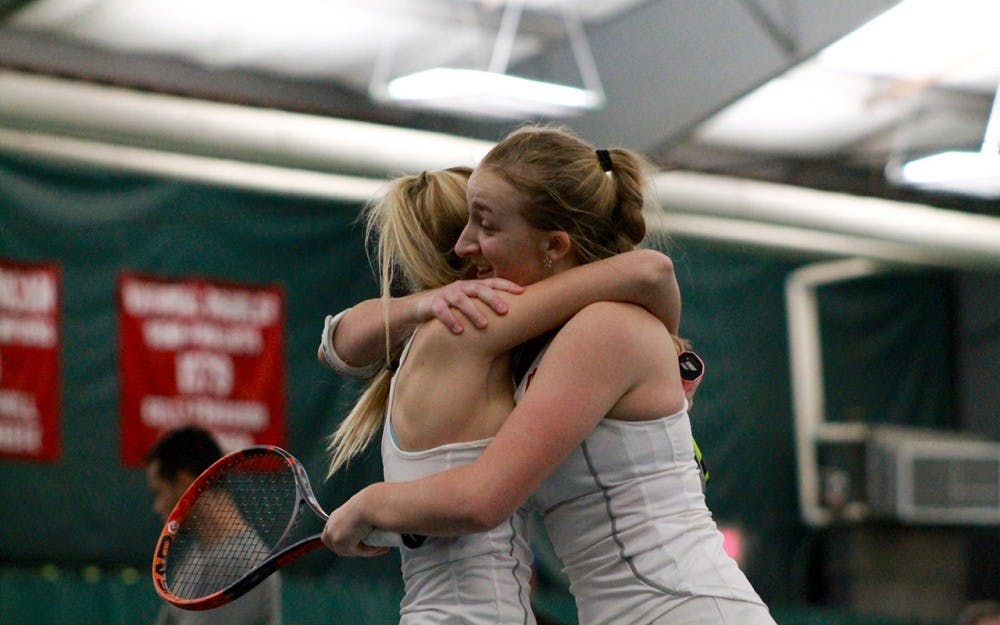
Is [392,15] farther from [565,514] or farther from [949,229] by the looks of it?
[565,514]

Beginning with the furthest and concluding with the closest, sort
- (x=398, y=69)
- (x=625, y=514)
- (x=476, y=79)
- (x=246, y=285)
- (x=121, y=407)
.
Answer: (x=398, y=69)
(x=246, y=285)
(x=121, y=407)
(x=476, y=79)
(x=625, y=514)

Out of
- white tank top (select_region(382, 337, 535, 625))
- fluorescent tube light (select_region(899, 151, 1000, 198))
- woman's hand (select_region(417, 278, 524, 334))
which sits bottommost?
fluorescent tube light (select_region(899, 151, 1000, 198))

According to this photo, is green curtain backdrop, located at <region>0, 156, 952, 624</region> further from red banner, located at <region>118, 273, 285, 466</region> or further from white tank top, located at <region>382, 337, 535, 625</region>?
white tank top, located at <region>382, 337, 535, 625</region>

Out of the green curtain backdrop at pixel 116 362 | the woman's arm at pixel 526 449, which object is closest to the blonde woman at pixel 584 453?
the woman's arm at pixel 526 449

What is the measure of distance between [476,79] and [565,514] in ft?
16.5

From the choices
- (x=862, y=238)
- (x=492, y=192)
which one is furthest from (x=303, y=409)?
(x=492, y=192)

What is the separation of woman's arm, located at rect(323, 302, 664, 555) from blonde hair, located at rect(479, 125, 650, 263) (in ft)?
0.59

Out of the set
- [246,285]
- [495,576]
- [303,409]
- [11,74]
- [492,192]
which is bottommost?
[303,409]

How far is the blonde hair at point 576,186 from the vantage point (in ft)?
7.50

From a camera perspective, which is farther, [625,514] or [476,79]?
[476,79]

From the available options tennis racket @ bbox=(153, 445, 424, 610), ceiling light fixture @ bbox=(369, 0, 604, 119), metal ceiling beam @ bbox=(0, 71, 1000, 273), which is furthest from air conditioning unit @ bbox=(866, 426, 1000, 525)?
tennis racket @ bbox=(153, 445, 424, 610)

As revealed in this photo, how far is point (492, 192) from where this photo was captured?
2279 mm

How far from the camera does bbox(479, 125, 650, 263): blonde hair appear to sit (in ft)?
7.50

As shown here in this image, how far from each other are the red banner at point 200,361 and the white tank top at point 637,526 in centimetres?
630
